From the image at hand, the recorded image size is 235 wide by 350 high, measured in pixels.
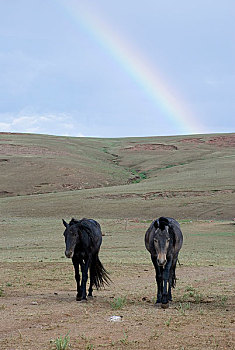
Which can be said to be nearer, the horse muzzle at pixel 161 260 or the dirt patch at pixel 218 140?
the horse muzzle at pixel 161 260

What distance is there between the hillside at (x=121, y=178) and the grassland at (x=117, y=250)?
19 cm

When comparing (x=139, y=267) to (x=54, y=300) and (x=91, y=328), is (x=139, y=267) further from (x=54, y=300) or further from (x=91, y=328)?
(x=91, y=328)

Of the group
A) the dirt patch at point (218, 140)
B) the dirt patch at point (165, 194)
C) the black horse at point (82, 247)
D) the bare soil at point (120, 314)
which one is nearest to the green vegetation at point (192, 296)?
the bare soil at point (120, 314)

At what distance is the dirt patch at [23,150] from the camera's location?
3625 inches

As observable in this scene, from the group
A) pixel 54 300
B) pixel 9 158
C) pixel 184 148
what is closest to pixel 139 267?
pixel 54 300

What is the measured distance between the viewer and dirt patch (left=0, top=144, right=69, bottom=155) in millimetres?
92062

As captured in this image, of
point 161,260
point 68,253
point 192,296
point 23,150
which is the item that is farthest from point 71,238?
point 23,150

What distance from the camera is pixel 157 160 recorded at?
94.0m

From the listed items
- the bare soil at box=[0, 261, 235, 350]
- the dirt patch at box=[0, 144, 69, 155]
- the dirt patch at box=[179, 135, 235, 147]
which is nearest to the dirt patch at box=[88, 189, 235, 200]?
the bare soil at box=[0, 261, 235, 350]

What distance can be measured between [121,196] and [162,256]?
44.4m

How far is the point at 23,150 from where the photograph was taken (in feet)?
312

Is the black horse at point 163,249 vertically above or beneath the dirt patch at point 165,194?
beneath

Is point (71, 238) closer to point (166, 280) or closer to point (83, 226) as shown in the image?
point (83, 226)

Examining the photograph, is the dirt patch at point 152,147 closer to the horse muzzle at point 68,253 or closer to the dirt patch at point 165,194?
the dirt patch at point 165,194
